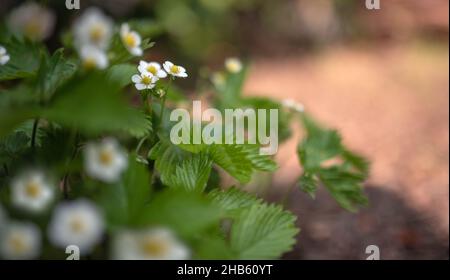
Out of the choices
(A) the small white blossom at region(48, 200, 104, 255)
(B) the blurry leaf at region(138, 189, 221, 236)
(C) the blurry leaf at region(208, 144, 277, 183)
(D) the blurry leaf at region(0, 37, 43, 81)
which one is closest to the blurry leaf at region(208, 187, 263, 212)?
(C) the blurry leaf at region(208, 144, 277, 183)

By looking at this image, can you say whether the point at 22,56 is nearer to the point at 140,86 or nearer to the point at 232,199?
the point at 140,86

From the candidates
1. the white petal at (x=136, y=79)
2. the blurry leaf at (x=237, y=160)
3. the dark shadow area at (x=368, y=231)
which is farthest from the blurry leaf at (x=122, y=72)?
the dark shadow area at (x=368, y=231)

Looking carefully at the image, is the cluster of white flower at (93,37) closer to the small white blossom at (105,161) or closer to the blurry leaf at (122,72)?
the small white blossom at (105,161)

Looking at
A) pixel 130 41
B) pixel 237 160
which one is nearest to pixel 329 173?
pixel 237 160

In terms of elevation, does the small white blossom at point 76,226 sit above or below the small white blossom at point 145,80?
below

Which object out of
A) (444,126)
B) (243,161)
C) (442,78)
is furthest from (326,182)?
(442,78)

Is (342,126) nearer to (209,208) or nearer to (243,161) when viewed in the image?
(243,161)

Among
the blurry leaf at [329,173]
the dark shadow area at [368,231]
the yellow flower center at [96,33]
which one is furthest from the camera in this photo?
the dark shadow area at [368,231]
